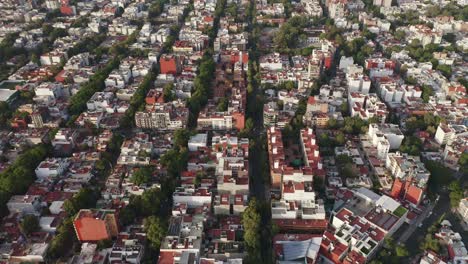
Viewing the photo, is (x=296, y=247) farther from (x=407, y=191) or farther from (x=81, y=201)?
(x=81, y=201)

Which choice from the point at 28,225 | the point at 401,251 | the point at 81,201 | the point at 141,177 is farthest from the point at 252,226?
the point at 28,225

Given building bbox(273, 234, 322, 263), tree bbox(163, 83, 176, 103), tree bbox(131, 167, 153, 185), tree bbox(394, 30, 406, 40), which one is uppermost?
tree bbox(394, 30, 406, 40)

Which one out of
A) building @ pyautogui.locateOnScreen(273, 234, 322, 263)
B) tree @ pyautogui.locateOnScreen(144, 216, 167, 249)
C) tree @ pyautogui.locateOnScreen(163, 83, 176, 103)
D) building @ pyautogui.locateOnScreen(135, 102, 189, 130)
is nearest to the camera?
building @ pyautogui.locateOnScreen(273, 234, 322, 263)

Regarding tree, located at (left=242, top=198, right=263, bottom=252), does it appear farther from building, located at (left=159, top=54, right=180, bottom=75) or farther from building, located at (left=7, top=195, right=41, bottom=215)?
building, located at (left=159, top=54, right=180, bottom=75)

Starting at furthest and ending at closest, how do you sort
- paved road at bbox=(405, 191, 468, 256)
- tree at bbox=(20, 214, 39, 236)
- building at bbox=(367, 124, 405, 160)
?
building at bbox=(367, 124, 405, 160) < paved road at bbox=(405, 191, 468, 256) < tree at bbox=(20, 214, 39, 236)

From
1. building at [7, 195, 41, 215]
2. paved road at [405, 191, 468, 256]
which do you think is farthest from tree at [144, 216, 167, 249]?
paved road at [405, 191, 468, 256]

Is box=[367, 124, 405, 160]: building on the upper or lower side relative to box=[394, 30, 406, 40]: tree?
lower

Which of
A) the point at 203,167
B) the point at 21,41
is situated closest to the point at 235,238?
the point at 203,167
